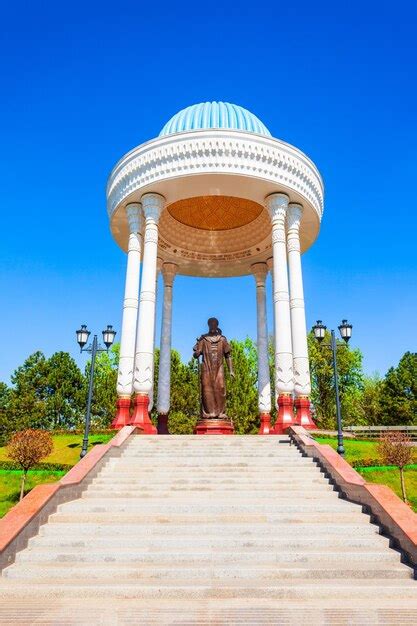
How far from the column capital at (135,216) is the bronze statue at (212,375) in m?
4.70

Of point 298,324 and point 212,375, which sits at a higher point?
point 298,324

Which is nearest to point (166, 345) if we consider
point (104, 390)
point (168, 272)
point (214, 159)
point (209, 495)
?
point (168, 272)

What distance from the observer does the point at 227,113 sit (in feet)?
55.5

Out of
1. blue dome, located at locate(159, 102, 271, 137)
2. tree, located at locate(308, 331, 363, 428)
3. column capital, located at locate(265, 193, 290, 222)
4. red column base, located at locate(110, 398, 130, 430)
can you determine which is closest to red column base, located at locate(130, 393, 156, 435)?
red column base, located at locate(110, 398, 130, 430)

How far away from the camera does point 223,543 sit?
6.05m

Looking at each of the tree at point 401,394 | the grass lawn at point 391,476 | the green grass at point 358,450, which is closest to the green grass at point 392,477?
the grass lawn at point 391,476

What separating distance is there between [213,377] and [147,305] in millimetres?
3224

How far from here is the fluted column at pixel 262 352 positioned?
17359mm

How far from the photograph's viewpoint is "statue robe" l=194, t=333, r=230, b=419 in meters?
14.8

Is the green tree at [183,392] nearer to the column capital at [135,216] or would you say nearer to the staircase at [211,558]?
the column capital at [135,216]

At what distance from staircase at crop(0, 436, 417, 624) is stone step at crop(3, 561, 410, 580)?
0.5 inches

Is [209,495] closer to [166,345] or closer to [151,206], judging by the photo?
[151,206]

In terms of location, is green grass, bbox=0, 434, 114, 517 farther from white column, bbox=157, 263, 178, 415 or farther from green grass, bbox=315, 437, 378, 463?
green grass, bbox=315, 437, 378, 463

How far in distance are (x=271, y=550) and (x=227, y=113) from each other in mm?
15347
